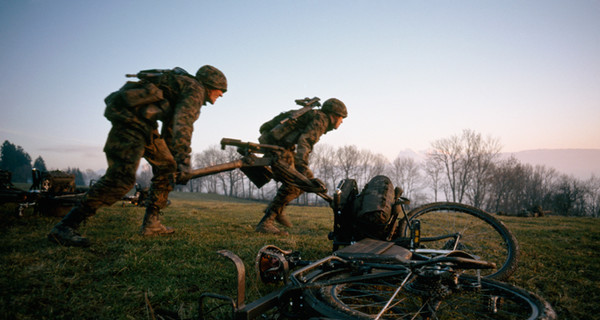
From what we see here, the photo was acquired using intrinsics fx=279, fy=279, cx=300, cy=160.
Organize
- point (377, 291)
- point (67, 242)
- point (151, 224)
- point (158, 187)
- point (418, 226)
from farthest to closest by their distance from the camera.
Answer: point (158, 187) → point (151, 224) → point (67, 242) → point (418, 226) → point (377, 291)

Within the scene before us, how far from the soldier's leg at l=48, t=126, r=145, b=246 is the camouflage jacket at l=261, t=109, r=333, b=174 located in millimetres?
2826

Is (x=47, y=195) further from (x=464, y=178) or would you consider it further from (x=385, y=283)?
(x=464, y=178)

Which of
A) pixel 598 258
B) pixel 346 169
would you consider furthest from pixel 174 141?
pixel 346 169

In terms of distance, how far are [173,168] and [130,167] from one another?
954 mm

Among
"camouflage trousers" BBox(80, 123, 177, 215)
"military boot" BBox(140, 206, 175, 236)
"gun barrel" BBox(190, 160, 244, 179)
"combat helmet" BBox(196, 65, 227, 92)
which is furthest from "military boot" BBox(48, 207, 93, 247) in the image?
"combat helmet" BBox(196, 65, 227, 92)

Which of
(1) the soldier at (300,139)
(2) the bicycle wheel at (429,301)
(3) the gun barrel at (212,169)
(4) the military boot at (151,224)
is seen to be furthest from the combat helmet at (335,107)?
(2) the bicycle wheel at (429,301)

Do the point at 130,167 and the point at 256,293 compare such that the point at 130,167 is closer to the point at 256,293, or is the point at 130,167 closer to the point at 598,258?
the point at 256,293

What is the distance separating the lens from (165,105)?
4.55 meters

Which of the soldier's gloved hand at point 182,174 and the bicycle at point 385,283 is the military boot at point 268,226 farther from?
the bicycle at point 385,283

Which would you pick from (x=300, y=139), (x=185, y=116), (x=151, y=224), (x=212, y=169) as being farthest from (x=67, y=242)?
(x=300, y=139)

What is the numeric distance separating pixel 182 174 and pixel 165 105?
47.5 inches

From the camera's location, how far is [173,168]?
5.02 meters

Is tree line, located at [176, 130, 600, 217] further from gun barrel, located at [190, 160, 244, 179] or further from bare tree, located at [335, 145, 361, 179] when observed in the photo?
gun barrel, located at [190, 160, 244, 179]

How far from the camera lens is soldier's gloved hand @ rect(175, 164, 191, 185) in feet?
14.0
